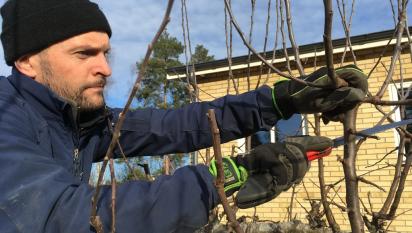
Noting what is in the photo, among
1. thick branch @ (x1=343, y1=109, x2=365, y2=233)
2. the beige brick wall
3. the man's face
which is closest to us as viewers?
thick branch @ (x1=343, y1=109, x2=365, y2=233)

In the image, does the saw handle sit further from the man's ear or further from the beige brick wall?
the beige brick wall

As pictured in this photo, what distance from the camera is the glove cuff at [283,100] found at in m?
1.79

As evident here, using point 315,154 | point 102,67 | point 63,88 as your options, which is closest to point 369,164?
point 315,154

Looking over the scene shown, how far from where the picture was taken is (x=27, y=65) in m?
1.79

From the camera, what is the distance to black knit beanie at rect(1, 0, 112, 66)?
1.77m

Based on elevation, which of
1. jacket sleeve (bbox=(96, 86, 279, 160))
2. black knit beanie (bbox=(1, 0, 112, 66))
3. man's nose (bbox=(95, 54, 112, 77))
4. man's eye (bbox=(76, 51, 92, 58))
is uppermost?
black knit beanie (bbox=(1, 0, 112, 66))

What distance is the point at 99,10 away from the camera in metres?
2.06

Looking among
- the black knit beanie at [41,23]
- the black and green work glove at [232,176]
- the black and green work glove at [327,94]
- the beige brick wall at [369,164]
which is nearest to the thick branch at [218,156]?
the black and green work glove at [232,176]

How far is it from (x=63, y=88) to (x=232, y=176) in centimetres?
87

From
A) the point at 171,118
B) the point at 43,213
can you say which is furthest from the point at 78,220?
the point at 171,118

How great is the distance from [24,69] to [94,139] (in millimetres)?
473

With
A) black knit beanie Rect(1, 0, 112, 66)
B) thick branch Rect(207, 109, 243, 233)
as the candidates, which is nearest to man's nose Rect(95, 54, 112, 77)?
black knit beanie Rect(1, 0, 112, 66)

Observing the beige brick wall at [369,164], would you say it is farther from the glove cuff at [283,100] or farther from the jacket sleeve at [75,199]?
the jacket sleeve at [75,199]

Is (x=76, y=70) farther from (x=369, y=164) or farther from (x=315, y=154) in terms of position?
(x=369, y=164)
